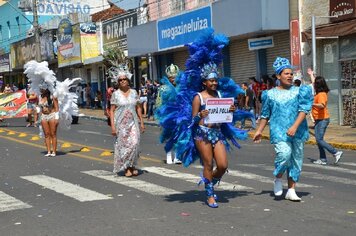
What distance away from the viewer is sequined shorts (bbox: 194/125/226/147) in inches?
322

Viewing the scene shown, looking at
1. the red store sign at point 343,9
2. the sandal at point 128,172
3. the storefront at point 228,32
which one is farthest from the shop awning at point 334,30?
the sandal at point 128,172

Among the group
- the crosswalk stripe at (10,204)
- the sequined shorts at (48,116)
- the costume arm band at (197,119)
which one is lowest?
the crosswalk stripe at (10,204)

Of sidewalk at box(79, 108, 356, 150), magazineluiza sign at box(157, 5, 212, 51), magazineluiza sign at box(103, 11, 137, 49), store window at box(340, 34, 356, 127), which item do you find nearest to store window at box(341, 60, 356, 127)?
store window at box(340, 34, 356, 127)

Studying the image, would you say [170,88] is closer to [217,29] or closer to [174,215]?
[174,215]

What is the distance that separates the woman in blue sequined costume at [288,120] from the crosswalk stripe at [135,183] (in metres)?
1.78

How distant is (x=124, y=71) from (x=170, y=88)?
2982 millimetres

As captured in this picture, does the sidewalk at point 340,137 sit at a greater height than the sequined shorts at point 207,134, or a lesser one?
lesser

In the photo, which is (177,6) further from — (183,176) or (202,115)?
(202,115)

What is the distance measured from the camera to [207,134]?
816 centimetres

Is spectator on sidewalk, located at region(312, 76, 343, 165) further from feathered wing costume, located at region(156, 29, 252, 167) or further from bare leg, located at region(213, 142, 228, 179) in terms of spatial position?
bare leg, located at region(213, 142, 228, 179)

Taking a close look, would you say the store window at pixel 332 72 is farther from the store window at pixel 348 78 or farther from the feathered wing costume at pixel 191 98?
the feathered wing costume at pixel 191 98

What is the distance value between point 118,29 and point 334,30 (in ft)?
63.3

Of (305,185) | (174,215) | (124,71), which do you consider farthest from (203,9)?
(174,215)

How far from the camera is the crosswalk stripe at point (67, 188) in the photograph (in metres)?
9.10
